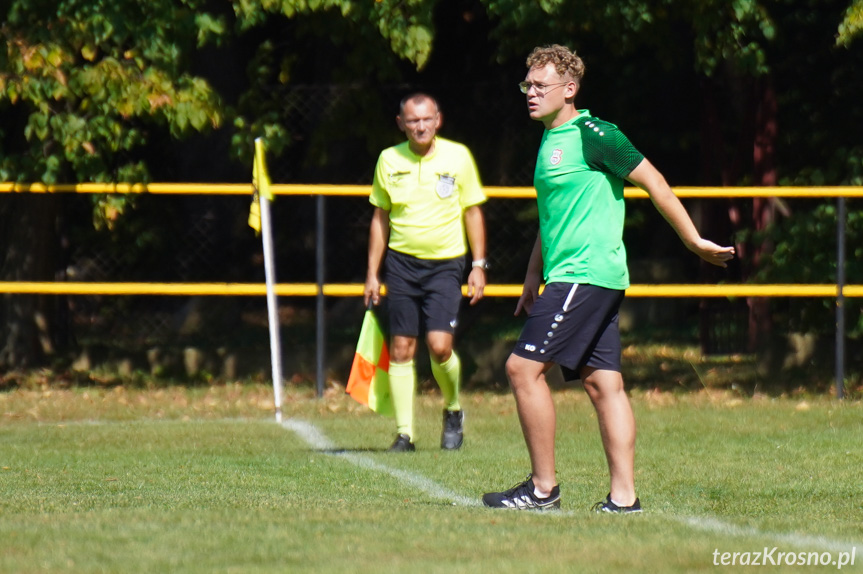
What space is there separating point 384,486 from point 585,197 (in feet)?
6.55

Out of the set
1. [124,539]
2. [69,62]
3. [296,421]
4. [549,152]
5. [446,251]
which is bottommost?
[296,421]

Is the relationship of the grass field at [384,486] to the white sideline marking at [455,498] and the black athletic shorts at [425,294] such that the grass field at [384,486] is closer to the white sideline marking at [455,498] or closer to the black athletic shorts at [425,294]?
the white sideline marking at [455,498]

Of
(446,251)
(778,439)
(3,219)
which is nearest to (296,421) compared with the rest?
(446,251)

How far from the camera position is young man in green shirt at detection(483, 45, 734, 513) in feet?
18.1

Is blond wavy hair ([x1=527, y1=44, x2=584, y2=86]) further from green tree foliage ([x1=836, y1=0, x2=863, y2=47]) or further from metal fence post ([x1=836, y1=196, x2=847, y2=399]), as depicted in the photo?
metal fence post ([x1=836, y1=196, x2=847, y2=399])

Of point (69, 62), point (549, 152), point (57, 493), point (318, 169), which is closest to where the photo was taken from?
point (549, 152)

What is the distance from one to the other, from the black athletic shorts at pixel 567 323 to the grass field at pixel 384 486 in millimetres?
627

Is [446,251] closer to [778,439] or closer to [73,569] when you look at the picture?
[778,439]

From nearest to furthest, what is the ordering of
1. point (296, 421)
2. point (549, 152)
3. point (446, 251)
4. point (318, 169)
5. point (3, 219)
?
1. point (549, 152)
2. point (446, 251)
3. point (296, 421)
4. point (3, 219)
5. point (318, 169)

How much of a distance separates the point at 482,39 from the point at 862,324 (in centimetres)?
451

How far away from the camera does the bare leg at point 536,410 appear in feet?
18.4

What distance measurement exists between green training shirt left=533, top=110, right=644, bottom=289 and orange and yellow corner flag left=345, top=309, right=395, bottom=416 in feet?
9.89

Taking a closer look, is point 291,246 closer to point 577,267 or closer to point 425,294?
point 425,294

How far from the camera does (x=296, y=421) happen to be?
9922mm
